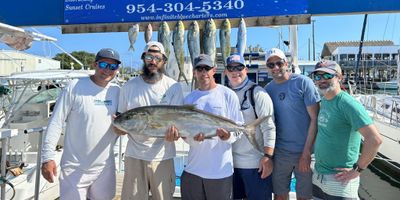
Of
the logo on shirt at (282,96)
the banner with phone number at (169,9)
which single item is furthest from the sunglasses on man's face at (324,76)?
the banner with phone number at (169,9)

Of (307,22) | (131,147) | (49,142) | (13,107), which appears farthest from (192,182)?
(13,107)

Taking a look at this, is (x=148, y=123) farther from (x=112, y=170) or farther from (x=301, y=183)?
(x=301, y=183)

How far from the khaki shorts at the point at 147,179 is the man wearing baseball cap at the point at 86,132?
0.64ft

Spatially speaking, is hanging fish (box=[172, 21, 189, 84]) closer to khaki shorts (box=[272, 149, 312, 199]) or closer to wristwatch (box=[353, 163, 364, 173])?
khaki shorts (box=[272, 149, 312, 199])

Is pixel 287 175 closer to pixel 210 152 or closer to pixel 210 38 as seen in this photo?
pixel 210 152

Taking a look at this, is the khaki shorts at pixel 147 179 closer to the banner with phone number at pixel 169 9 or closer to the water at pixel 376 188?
the banner with phone number at pixel 169 9

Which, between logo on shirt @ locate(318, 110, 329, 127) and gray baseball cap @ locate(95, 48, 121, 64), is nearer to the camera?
logo on shirt @ locate(318, 110, 329, 127)

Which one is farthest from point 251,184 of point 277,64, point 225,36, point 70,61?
point 70,61

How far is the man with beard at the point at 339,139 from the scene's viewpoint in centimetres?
262

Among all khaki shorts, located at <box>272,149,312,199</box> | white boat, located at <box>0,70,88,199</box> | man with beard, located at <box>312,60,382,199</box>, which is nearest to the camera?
man with beard, located at <box>312,60,382,199</box>

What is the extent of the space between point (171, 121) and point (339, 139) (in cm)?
134

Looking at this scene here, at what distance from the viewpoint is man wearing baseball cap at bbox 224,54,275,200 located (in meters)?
3.10

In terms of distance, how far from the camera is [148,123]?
2.83 metres

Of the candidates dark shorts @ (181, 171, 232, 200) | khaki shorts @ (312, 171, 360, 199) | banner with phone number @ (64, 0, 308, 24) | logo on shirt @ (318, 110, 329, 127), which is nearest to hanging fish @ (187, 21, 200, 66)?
banner with phone number @ (64, 0, 308, 24)
